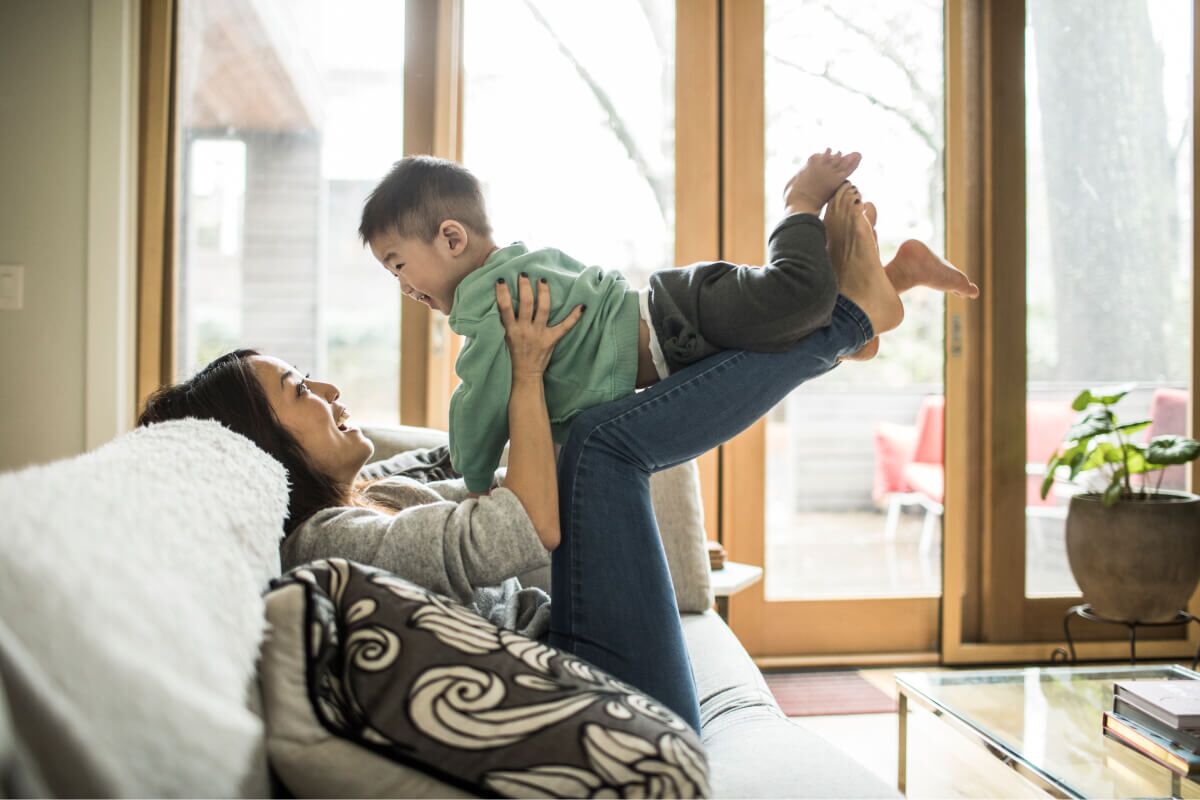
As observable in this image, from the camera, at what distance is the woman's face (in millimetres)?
1194

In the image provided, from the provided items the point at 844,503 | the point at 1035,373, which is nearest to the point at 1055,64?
the point at 1035,373

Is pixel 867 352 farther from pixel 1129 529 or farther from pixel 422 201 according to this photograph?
pixel 1129 529

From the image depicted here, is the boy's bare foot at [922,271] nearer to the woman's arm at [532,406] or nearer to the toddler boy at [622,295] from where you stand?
the toddler boy at [622,295]

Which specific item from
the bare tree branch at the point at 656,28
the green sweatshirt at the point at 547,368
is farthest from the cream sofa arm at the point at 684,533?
the bare tree branch at the point at 656,28

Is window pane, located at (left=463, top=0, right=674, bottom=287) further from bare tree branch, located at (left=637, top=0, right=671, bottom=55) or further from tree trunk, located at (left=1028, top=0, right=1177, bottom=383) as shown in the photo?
tree trunk, located at (left=1028, top=0, right=1177, bottom=383)

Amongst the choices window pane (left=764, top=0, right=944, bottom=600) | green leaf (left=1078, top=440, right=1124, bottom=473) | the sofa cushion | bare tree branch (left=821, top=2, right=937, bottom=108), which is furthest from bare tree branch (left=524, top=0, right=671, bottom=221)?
the sofa cushion

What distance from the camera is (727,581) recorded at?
5.97ft

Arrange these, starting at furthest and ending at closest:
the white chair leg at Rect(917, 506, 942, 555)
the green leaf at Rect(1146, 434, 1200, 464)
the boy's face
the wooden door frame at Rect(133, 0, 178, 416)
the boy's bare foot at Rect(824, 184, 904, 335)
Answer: the white chair leg at Rect(917, 506, 942, 555)
the wooden door frame at Rect(133, 0, 178, 416)
the green leaf at Rect(1146, 434, 1200, 464)
the boy's face
the boy's bare foot at Rect(824, 184, 904, 335)

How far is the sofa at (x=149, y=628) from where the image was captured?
52 cm

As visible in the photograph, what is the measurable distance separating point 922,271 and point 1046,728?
964 millimetres

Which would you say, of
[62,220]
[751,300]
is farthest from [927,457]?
[62,220]

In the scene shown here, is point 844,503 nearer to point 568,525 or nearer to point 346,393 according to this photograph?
point 346,393

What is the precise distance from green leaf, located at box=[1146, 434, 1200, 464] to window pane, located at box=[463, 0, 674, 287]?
1.60m

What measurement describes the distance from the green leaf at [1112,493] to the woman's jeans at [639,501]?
1678 millimetres
